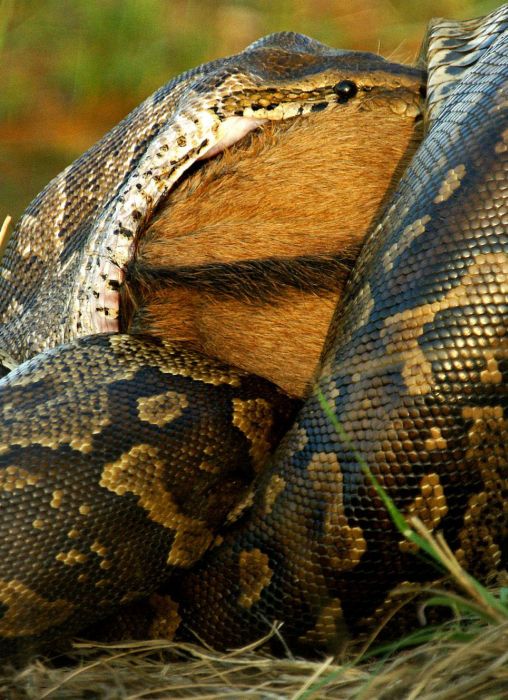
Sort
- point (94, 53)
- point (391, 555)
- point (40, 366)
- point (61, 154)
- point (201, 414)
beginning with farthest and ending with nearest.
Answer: point (94, 53) → point (61, 154) → point (40, 366) → point (201, 414) → point (391, 555)

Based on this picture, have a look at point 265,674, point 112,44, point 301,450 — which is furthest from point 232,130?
point 112,44

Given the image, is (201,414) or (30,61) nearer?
(201,414)

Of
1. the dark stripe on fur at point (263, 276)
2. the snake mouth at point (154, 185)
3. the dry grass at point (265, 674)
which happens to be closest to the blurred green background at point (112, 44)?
the snake mouth at point (154, 185)

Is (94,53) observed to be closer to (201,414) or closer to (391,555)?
(201,414)

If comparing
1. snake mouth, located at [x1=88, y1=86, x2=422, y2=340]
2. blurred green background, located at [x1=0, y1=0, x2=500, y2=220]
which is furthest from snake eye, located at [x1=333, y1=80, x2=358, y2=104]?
blurred green background, located at [x1=0, y1=0, x2=500, y2=220]

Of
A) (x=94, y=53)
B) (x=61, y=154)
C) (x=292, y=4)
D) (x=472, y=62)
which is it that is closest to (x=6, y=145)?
(x=61, y=154)

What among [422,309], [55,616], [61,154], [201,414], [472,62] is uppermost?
[61,154]
